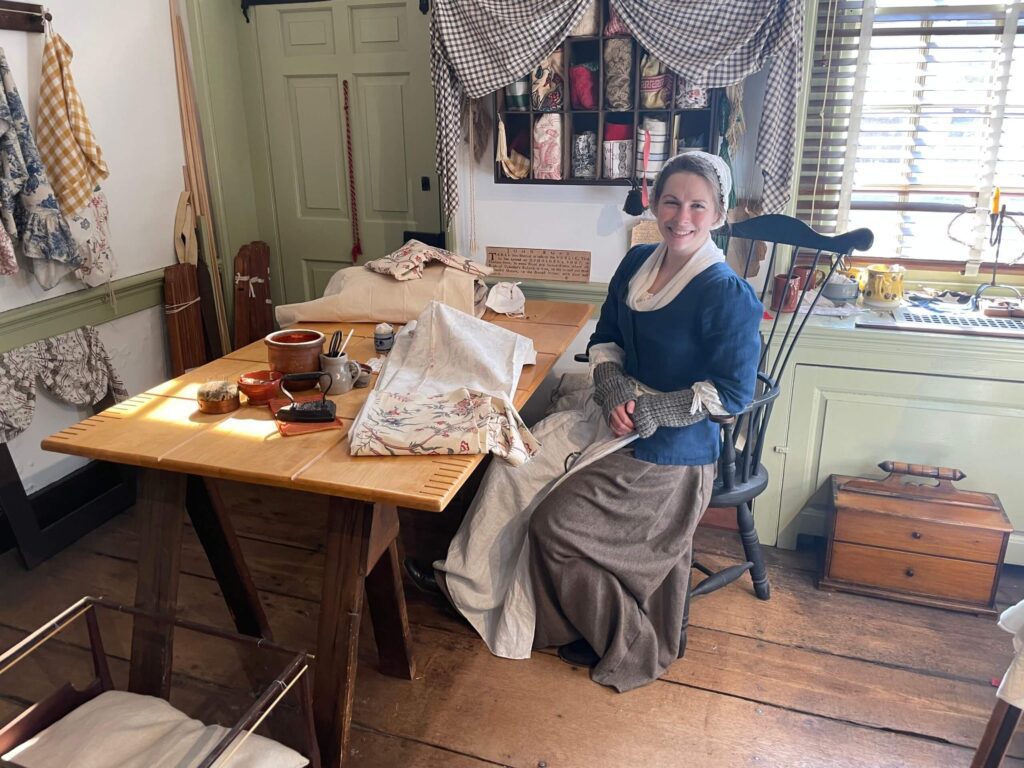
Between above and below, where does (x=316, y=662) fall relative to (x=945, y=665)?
above

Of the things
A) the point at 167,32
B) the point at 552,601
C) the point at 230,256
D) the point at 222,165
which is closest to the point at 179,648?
the point at 552,601

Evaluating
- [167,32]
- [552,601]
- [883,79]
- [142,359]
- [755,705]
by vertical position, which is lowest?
[755,705]

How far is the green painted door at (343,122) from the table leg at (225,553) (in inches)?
67.8

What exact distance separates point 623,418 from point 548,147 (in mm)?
1140

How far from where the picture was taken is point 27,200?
2504mm

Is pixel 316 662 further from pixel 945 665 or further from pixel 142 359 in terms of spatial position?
pixel 142 359

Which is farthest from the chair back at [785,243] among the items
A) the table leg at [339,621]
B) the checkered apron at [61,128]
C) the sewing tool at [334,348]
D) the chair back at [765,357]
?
the checkered apron at [61,128]

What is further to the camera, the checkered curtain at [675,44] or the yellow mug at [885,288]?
the yellow mug at [885,288]

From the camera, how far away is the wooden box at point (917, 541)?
7.73 feet

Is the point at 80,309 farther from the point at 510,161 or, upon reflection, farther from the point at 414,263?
the point at 510,161

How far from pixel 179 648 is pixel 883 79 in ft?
9.26

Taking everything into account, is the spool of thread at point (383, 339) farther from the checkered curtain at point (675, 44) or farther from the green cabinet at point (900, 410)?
the green cabinet at point (900, 410)

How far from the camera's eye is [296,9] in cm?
328

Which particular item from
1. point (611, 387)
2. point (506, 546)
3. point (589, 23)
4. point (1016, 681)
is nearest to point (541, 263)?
point (589, 23)
